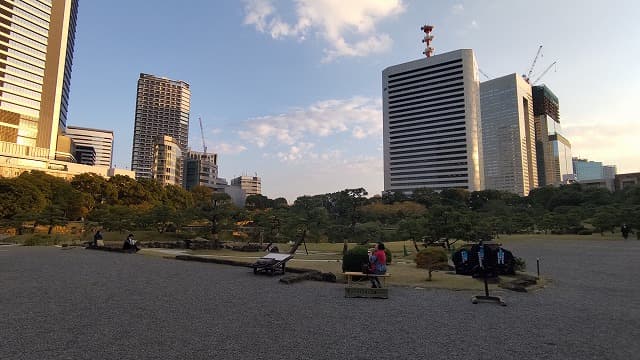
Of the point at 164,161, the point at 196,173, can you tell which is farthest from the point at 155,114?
the point at 164,161

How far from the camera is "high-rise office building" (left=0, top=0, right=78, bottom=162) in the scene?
79.3m

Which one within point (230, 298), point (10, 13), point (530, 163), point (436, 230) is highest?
point (10, 13)

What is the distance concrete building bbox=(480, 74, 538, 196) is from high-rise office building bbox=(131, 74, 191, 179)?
173 m

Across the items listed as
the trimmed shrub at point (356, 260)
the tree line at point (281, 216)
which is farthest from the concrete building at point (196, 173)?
the trimmed shrub at point (356, 260)

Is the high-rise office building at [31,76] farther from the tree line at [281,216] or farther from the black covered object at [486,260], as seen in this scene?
the black covered object at [486,260]

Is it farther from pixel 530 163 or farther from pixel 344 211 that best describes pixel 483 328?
pixel 530 163

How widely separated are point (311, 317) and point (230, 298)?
2.98 meters

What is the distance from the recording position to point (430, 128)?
14725 cm

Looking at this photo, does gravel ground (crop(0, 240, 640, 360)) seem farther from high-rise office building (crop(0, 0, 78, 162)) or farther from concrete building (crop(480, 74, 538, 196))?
concrete building (crop(480, 74, 538, 196))

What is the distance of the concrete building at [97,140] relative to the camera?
17112 cm

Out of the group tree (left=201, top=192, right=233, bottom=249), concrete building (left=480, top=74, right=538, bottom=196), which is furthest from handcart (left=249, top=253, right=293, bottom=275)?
concrete building (left=480, top=74, right=538, bottom=196)

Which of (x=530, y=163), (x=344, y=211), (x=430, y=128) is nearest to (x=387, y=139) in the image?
(x=430, y=128)

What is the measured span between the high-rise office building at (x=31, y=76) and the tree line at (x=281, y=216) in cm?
3501

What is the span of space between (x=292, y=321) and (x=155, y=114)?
201 meters
